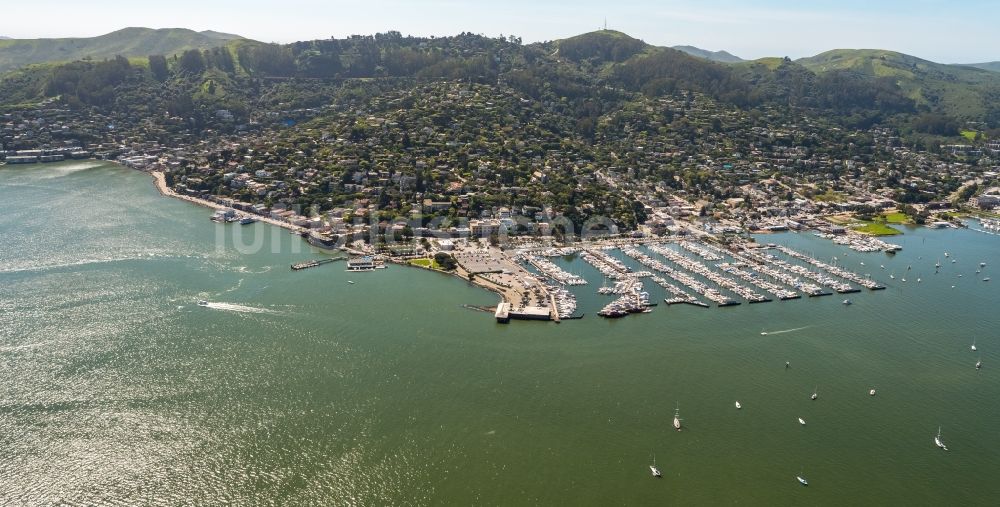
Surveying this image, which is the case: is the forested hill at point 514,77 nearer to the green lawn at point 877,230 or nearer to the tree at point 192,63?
the tree at point 192,63

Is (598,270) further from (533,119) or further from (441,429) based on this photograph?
(533,119)

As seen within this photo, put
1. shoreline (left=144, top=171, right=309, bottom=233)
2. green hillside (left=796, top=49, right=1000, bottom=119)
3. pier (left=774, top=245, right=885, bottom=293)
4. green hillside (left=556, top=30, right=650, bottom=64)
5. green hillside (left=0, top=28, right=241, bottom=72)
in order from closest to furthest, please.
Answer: pier (left=774, top=245, right=885, bottom=293) → shoreline (left=144, top=171, right=309, bottom=233) → green hillside (left=796, top=49, right=1000, bottom=119) → green hillside (left=556, top=30, right=650, bottom=64) → green hillside (left=0, top=28, right=241, bottom=72)

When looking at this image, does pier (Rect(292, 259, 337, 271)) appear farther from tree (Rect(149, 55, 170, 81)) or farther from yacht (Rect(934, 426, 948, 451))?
tree (Rect(149, 55, 170, 81))

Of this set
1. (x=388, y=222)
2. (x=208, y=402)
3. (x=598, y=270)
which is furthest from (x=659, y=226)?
(x=208, y=402)

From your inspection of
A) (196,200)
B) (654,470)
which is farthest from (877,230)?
(196,200)

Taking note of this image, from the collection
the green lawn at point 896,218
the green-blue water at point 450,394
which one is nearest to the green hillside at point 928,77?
the green lawn at point 896,218

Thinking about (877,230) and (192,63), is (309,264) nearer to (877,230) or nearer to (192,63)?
(877,230)

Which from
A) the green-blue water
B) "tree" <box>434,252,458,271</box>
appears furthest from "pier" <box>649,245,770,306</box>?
"tree" <box>434,252,458,271</box>
